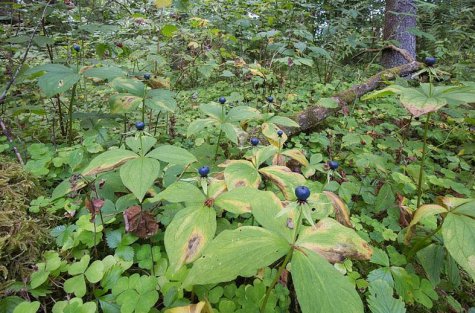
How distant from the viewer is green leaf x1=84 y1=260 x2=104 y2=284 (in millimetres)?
1328

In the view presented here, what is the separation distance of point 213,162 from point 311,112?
172 centimetres

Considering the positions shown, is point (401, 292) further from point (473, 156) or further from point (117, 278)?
point (473, 156)

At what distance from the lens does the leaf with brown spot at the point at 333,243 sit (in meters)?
1.01

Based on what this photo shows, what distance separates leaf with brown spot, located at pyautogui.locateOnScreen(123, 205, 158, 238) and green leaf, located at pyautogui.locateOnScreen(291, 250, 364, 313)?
1.02 m

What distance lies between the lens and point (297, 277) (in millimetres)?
837

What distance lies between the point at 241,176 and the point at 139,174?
1.86ft

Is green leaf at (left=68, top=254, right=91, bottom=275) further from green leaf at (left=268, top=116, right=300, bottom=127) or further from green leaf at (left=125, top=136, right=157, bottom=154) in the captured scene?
green leaf at (left=268, top=116, right=300, bottom=127)

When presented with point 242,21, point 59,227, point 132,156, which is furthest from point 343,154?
point 242,21

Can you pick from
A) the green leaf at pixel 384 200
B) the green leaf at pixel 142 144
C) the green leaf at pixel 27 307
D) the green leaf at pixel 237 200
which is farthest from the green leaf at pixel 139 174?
the green leaf at pixel 384 200

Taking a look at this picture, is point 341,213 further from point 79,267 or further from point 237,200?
point 79,267

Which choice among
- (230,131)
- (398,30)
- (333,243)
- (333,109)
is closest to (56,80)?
(230,131)

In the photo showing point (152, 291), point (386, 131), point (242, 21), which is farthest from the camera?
point (242, 21)

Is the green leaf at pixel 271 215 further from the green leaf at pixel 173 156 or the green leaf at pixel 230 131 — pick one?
the green leaf at pixel 230 131

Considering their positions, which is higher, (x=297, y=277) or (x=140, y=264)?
(x=297, y=277)
